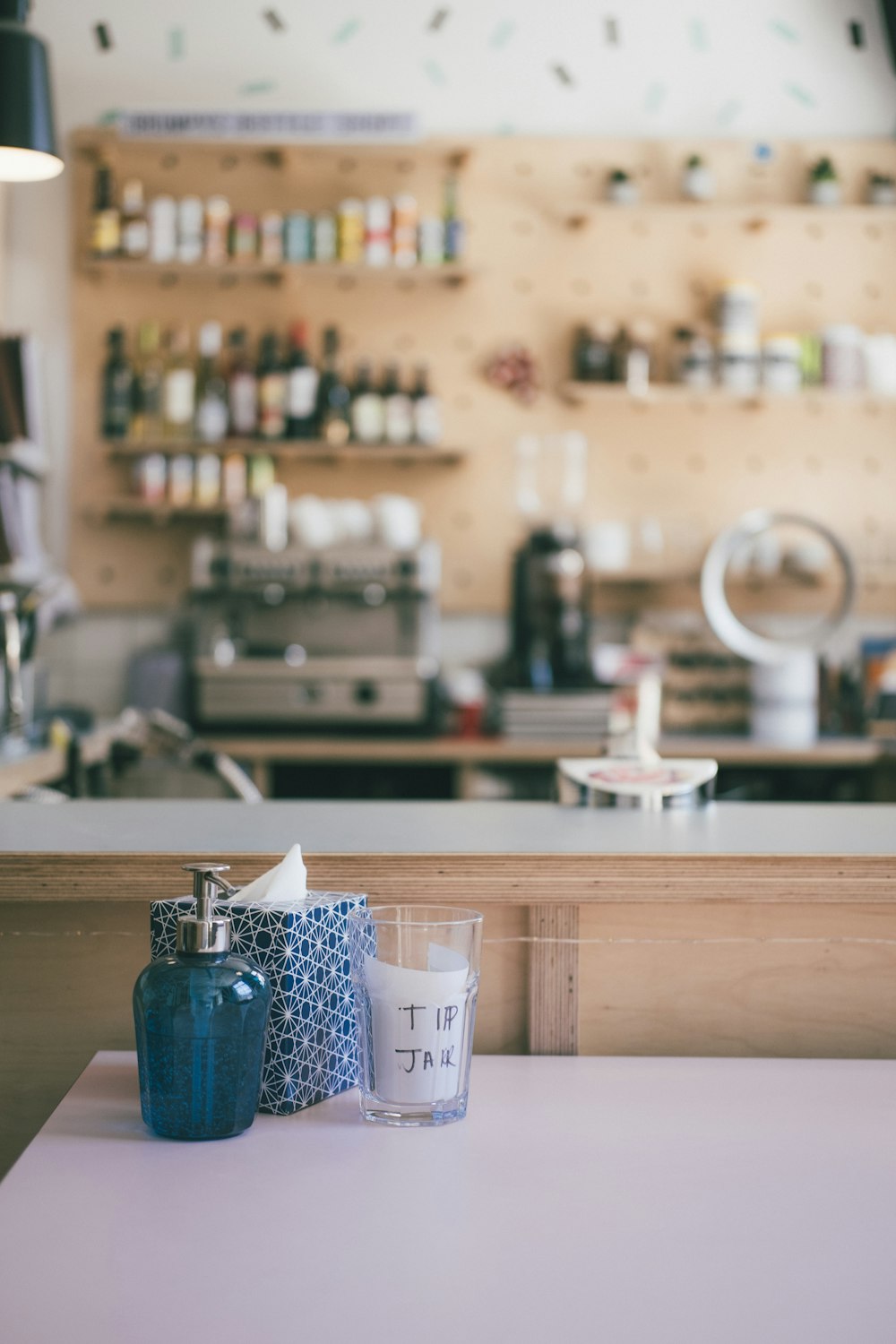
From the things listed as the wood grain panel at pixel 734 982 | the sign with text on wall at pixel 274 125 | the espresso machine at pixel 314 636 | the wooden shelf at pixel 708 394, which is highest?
the sign with text on wall at pixel 274 125

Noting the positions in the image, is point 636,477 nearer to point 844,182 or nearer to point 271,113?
point 844,182

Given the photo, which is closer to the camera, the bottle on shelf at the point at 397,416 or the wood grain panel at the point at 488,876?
the wood grain panel at the point at 488,876

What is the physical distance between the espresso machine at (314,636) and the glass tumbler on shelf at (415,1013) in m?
2.79

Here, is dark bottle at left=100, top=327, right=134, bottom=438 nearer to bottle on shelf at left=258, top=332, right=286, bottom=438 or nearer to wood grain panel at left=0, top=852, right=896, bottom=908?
bottle on shelf at left=258, top=332, right=286, bottom=438

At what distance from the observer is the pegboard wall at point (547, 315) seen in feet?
14.0

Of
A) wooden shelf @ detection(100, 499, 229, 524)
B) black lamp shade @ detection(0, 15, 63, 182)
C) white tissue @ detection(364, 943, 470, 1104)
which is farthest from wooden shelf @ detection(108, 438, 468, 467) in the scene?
white tissue @ detection(364, 943, 470, 1104)

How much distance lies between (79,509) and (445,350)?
125 centimetres

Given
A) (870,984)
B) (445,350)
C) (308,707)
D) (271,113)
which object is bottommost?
(308,707)

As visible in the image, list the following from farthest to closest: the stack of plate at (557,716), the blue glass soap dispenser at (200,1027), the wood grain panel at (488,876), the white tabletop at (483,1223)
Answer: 1. the stack of plate at (557,716)
2. the wood grain panel at (488,876)
3. the blue glass soap dispenser at (200,1027)
4. the white tabletop at (483,1223)

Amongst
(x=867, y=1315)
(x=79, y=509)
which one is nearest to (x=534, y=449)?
(x=79, y=509)

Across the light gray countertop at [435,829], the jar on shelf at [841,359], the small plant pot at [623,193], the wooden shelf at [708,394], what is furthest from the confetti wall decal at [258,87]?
the light gray countertop at [435,829]

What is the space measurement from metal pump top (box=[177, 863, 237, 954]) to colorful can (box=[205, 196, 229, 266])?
138 inches

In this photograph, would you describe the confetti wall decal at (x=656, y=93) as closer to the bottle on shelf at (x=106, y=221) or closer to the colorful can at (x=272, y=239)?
the colorful can at (x=272, y=239)

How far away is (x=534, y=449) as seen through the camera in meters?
4.32
